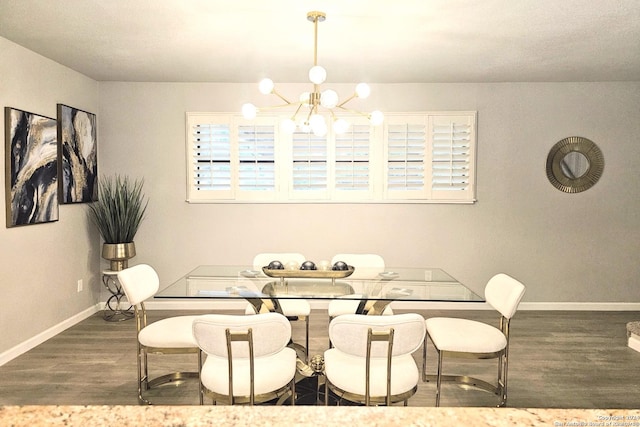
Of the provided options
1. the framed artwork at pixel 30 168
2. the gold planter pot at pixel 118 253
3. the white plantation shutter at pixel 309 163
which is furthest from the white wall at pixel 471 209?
the framed artwork at pixel 30 168

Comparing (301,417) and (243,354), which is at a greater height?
(301,417)

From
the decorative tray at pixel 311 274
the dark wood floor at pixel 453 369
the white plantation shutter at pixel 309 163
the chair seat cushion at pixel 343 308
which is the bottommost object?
the dark wood floor at pixel 453 369

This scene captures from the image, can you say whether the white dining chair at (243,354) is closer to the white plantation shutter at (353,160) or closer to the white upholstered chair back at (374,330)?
the white upholstered chair back at (374,330)

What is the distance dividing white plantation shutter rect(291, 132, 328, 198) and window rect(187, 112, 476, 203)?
0.01 metres

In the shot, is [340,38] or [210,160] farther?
[210,160]

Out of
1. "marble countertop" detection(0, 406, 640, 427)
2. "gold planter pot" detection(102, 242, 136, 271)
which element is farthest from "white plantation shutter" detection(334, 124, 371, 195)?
"marble countertop" detection(0, 406, 640, 427)

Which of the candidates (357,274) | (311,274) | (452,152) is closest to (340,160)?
(452,152)

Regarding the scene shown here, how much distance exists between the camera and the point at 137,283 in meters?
2.99

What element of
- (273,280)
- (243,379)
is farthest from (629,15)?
(243,379)

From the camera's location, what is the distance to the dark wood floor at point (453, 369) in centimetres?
302

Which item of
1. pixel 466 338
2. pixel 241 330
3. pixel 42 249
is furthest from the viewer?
pixel 42 249

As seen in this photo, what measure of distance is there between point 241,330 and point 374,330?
59 cm

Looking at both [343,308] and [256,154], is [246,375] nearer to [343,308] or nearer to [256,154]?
[343,308]

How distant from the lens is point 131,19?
313 cm
